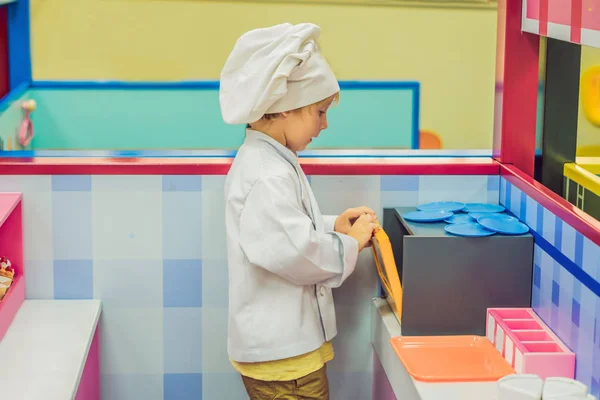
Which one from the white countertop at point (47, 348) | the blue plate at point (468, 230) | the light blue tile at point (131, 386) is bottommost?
the light blue tile at point (131, 386)

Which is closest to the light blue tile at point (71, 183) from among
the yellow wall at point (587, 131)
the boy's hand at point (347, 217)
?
the boy's hand at point (347, 217)

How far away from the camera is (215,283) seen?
1890 mm

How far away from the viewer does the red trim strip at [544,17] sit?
1654 millimetres

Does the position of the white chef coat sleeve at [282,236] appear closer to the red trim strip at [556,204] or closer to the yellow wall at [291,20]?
the red trim strip at [556,204]

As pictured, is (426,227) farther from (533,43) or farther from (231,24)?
(231,24)

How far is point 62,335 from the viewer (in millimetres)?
1729

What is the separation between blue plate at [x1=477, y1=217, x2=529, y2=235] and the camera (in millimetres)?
1636

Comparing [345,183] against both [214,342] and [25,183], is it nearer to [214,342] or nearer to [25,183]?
[214,342]

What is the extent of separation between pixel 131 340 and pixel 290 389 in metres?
0.43

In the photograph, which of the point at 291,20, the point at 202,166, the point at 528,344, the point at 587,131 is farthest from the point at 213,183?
the point at 291,20

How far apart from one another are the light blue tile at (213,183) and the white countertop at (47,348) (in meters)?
0.33

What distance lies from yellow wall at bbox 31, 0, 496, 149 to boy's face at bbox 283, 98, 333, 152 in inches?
96.7

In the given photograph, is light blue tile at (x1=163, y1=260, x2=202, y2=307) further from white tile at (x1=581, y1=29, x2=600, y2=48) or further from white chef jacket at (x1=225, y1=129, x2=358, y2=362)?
white tile at (x1=581, y1=29, x2=600, y2=48)

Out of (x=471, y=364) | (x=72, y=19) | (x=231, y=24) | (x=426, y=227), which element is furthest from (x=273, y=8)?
(x=471, y=364)
